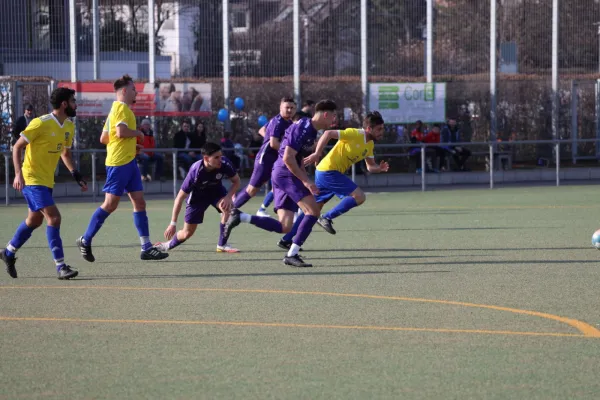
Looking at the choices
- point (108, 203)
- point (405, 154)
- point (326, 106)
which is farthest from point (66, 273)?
point (405, 154)

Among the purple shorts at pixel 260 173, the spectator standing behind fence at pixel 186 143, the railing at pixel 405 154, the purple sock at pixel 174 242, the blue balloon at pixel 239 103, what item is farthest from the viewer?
the blue balloon at pixel 239 103

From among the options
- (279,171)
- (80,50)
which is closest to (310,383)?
(279,171)

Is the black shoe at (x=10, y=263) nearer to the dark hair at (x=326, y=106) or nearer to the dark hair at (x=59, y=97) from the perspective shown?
the dark hair at (x=59, y=97)

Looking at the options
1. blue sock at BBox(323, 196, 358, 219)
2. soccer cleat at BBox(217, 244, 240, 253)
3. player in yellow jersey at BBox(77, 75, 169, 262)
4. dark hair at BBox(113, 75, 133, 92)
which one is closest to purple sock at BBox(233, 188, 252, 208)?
soccer cleat at BBox(217, 244, 240, 253)

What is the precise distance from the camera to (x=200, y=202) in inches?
502

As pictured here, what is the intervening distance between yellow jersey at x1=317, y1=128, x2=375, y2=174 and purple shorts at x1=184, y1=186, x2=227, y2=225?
4.87ft

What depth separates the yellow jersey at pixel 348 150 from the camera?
43.4ft

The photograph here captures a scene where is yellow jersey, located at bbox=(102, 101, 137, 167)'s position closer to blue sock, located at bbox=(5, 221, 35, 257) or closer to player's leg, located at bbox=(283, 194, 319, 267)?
blue sock, located at bbox=(5, 221, 35, 257)

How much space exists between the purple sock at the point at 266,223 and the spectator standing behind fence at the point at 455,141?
49.0 ft

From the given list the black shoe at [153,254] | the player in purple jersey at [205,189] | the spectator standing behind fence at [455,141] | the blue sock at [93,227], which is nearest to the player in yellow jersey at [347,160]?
the player in purple jersey at [205,189]

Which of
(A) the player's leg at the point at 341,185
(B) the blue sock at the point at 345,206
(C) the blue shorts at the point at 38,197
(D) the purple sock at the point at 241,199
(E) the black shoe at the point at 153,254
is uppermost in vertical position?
(C) the blue shorts at the point at 38,197

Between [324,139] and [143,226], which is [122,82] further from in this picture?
[324,139]

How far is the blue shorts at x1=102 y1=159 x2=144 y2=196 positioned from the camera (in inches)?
470

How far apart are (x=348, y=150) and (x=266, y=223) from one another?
161cm
